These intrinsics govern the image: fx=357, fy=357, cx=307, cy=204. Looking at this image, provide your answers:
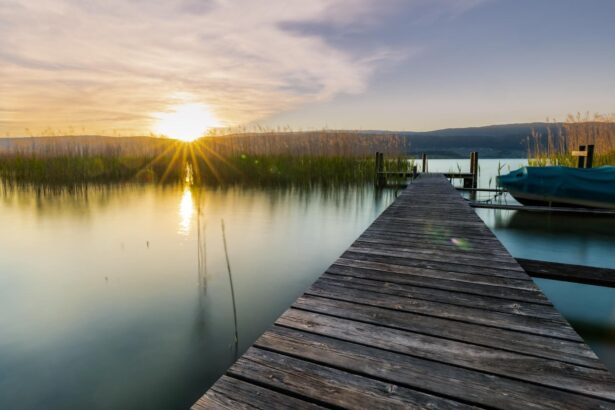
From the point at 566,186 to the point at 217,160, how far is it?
40.5ft

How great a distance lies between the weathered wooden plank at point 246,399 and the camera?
3.92 ft

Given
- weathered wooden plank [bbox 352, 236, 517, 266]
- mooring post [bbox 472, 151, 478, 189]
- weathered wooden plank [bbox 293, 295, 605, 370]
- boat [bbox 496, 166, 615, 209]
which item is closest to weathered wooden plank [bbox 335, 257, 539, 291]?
weathered wooden plank [bbox 352, 236, 517, 266]

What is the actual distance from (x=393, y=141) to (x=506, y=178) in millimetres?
7078

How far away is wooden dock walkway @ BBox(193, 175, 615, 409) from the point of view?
123cm

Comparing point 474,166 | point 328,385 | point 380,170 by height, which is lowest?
point 328,385

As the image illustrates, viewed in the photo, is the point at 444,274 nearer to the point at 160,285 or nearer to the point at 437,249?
the point at 437,249

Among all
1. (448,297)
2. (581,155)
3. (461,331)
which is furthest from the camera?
(581,155)

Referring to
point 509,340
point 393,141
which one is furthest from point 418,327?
point 393,141

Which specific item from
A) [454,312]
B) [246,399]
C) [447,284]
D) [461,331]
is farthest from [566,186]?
[246,399]

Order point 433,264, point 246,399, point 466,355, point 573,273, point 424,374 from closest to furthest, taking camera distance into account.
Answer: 1. point 246,399
2. point 424,374
3. point 466,355
4. point 433,264
5. point 573,273

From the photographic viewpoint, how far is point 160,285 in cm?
422

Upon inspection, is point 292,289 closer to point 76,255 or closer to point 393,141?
point 76,255

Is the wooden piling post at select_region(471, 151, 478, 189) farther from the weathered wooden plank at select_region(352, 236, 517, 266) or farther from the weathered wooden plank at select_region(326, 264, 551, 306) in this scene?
the weathered wooden plank at select_region(326, 264, 551, 306)

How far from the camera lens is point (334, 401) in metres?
1.20
